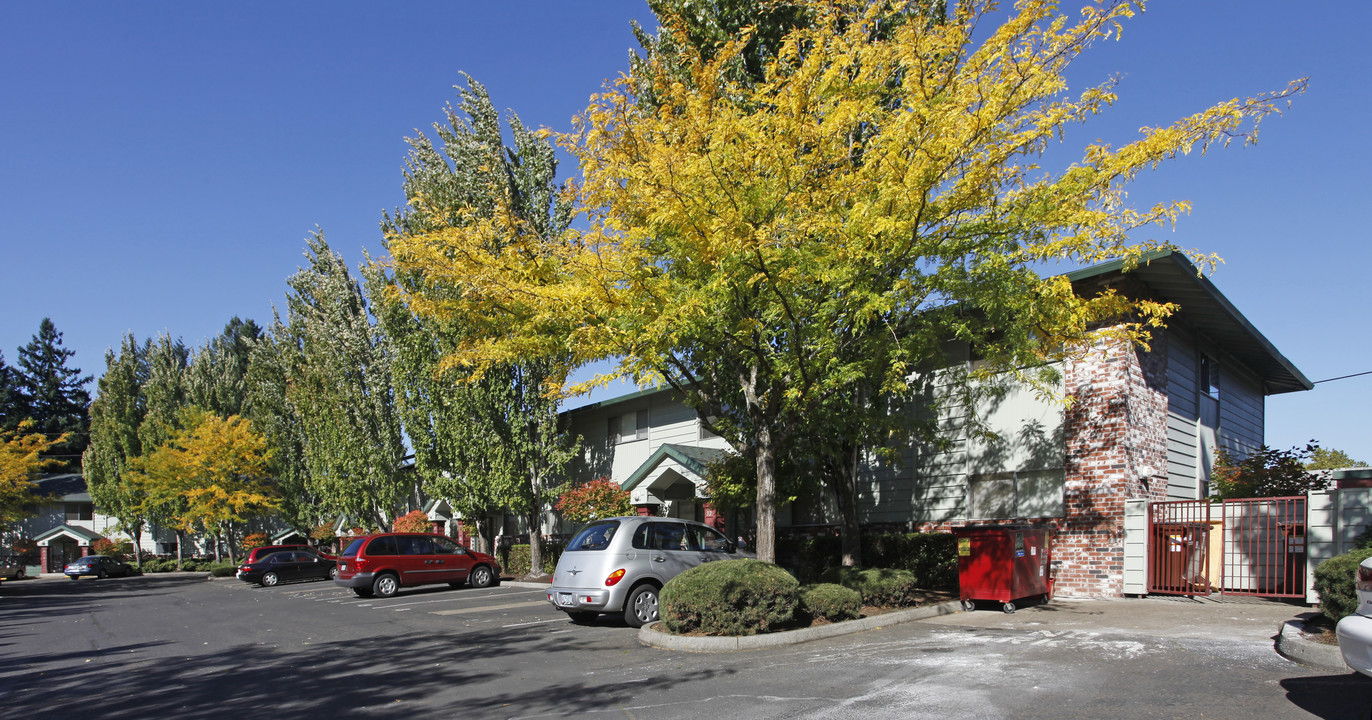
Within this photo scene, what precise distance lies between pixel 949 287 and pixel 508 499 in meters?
16.8

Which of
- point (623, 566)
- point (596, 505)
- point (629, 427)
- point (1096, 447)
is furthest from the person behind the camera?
point (629, 427)

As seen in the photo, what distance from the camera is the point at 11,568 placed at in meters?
43.2

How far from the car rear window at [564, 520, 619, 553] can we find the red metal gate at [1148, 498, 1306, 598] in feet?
30.8

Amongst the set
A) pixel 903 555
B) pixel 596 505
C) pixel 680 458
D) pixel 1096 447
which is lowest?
pixel 903 555

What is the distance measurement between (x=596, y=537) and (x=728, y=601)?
3.08m

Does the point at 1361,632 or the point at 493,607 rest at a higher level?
the point at 1361,632

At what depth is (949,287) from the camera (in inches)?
441

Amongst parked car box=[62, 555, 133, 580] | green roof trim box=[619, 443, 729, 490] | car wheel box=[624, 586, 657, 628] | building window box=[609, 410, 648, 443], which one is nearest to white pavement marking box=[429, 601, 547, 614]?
car wheel box=[624, 586, 657, 628]

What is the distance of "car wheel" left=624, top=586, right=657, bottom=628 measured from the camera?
12477 millimetres

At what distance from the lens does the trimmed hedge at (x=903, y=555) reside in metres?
16.6

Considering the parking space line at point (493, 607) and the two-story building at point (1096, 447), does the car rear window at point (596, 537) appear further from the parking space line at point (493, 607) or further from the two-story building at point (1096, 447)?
the two-story building at point (1096, 447)

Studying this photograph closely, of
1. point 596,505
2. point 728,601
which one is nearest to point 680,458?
point 596,505

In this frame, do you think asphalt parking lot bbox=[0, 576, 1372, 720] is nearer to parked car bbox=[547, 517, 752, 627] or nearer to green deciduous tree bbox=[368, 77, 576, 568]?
parked car bbox=[547, 517, 752, 627]

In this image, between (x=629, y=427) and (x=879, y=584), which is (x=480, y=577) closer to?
(x=629, y=427)
